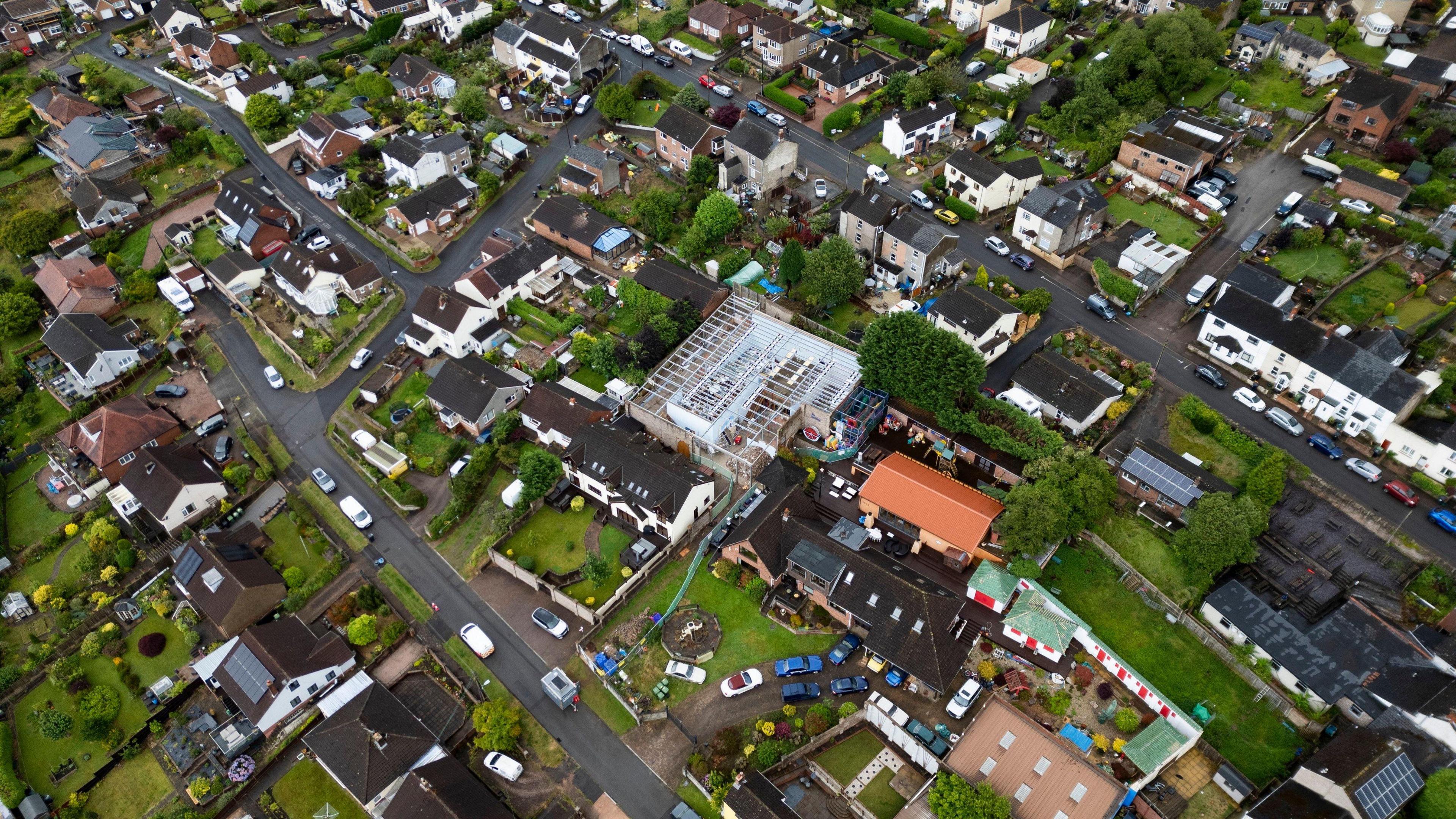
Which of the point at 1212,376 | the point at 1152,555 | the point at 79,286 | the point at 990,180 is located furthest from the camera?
the point at 79,286

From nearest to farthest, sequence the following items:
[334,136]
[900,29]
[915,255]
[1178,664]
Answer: [1178,664], [915,255], [334,136], [900,29]

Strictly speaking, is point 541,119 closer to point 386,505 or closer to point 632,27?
point 632,27

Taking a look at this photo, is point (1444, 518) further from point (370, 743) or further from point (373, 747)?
point (370, 743)

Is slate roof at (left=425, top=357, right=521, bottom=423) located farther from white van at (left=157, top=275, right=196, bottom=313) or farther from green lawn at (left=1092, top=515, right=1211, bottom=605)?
green lawn at (left=1092, top=515, right=1211, bottom=605)

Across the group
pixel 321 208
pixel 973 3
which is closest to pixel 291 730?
pixel 321 208

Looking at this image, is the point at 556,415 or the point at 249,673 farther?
the point at 556,415

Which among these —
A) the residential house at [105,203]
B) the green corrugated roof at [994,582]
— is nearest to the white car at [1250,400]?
the green corrugated roof at [994,582]

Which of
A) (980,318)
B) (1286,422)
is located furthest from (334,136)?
(1286,422)
